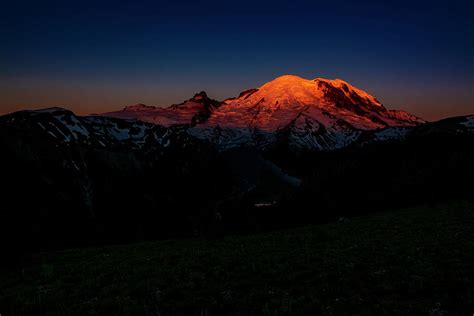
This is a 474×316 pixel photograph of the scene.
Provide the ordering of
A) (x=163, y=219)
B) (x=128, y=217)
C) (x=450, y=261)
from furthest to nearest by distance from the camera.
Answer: (x=128, y=217) → (x=163, y=219) → (x=450, y=261)

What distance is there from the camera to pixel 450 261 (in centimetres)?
1519

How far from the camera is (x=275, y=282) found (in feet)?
46.6

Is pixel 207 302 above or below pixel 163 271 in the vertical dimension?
above

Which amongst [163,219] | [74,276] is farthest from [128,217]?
[74,276]

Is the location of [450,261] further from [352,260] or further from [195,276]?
[195,276]

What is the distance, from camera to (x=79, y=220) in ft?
503

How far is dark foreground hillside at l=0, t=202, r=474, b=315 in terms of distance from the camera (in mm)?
10953

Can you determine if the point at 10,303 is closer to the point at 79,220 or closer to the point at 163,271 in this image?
the point at 163,271

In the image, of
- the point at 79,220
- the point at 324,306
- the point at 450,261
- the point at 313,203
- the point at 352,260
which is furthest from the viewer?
the point at 79,220

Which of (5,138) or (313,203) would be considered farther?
(5,138)

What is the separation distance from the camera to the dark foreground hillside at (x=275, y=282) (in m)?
11.0

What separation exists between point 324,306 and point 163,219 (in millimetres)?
163071

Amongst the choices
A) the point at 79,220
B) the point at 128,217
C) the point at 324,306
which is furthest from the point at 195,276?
the point at 128,217

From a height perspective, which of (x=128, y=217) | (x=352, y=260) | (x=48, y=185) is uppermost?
(x=352, y=260)
